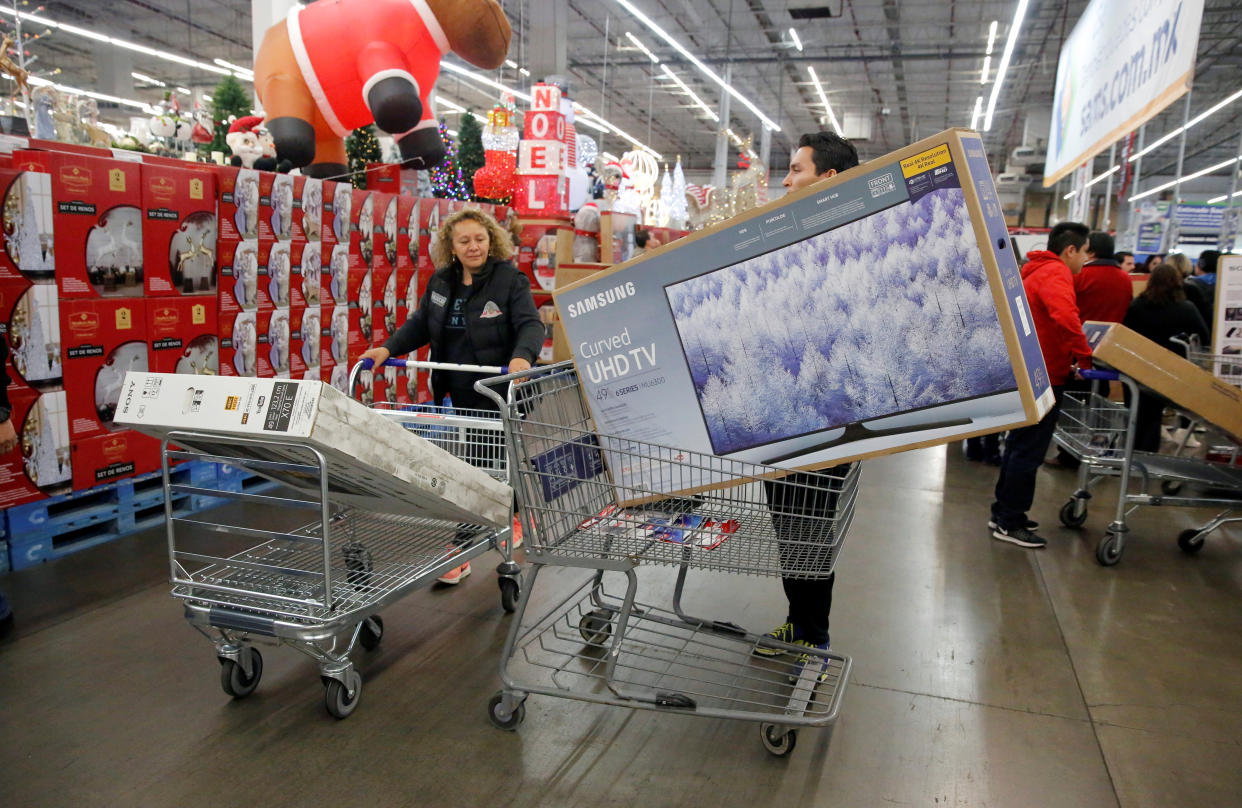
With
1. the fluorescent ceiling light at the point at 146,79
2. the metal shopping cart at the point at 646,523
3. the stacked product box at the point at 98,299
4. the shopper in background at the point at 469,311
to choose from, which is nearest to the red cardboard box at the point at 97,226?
the stacked product box at the point at 98,299

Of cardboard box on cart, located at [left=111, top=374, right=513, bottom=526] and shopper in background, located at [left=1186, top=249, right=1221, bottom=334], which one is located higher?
shopper in background, located at [left=1186, top=249, right=1221, bottom=334]

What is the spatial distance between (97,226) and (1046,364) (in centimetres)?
481

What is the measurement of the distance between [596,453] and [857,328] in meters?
0.86

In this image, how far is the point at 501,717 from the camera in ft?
8.39

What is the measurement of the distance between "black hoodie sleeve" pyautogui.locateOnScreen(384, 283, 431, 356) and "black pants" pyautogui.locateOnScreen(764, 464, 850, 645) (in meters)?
1.95

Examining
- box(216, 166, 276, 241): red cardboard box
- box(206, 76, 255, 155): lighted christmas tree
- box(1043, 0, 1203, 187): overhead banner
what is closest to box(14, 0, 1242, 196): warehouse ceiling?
box(1043, 0, 1203, 187): overhead banner

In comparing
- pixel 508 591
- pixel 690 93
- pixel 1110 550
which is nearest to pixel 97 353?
pixel 508 591

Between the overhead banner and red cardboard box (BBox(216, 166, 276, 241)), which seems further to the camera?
red cardboard box (BBox(216, 166, 276, 241))

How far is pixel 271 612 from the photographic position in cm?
239

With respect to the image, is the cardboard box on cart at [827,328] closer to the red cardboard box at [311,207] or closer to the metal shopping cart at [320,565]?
the metal shopping cart at [320,565]

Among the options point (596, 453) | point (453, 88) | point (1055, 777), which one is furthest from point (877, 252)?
point (453, 88)

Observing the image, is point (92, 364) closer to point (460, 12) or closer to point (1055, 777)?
point (460, 12)

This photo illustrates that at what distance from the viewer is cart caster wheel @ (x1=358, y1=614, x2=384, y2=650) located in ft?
10.1

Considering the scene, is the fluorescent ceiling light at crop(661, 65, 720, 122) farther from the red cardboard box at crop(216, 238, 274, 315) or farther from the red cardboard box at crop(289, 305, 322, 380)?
the red cardboard box at crop(216, 238, 274, 315)
